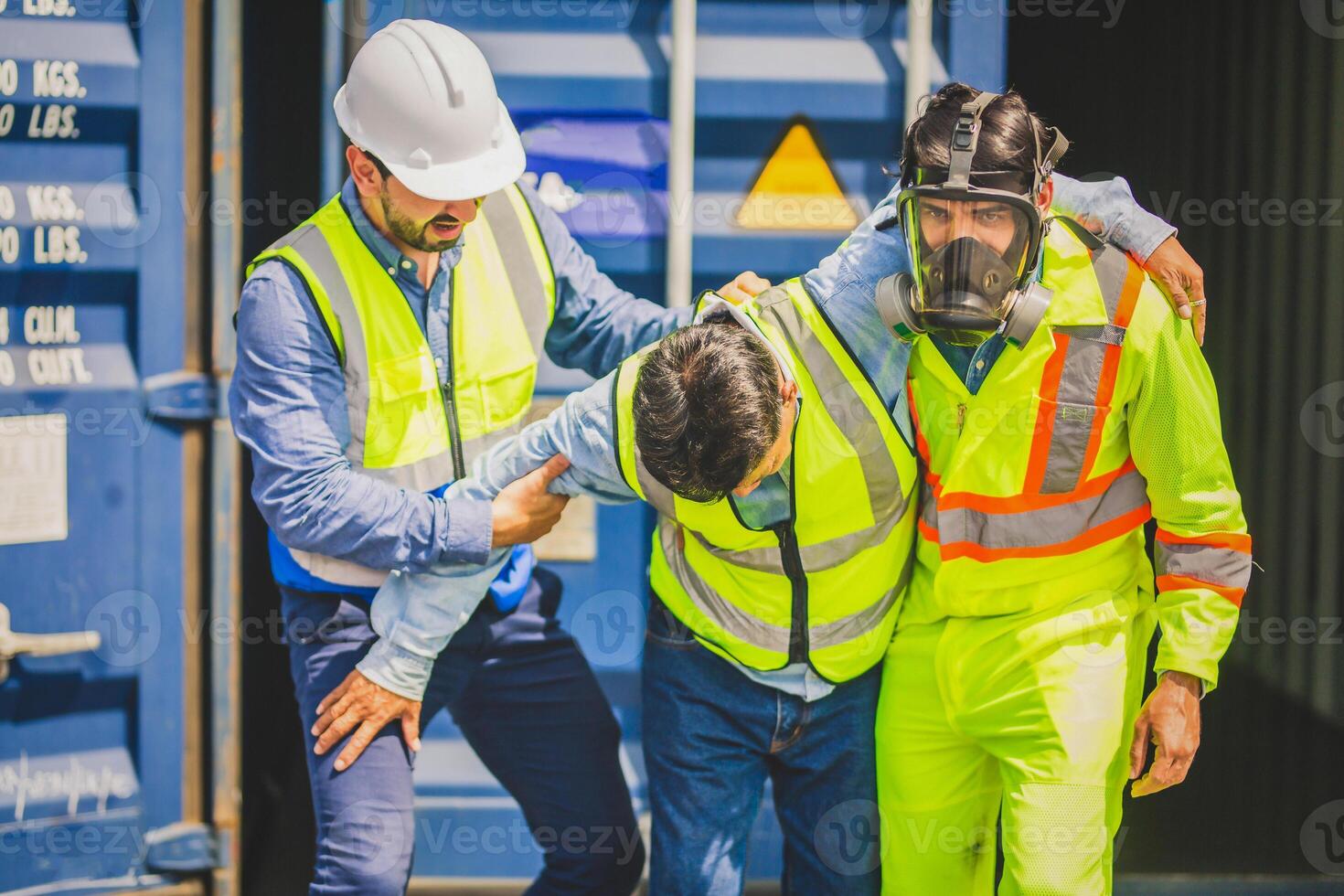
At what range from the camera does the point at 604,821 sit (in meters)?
2.64

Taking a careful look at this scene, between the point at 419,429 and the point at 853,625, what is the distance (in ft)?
3.06

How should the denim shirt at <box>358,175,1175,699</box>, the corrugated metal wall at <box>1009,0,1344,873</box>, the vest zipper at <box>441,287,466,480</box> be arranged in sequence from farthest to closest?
1. the corrugated metal wall at <box>1009,0,1344,873</box>
2. the vest zipper at <box>441,287,466,480</box>
3. the denim shirt at <box>358,175,1175,699</box>

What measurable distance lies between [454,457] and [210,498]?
2.46 feet

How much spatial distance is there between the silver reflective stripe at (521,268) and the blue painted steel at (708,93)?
0.26 metres

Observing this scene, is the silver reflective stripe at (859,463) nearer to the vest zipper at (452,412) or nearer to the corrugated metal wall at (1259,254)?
the vest zipper at (452,412)

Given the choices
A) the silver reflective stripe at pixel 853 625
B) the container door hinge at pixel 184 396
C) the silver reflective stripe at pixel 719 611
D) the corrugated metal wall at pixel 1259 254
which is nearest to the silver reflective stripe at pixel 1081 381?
the silver reflective stripe at pixel 853 625

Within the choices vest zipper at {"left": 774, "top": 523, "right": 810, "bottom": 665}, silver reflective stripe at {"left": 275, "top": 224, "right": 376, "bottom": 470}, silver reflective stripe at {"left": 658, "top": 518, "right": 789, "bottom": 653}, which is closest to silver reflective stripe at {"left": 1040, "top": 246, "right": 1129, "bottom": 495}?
vest zipper at {"left": 774, "top": 523, "right": 810, "bottom": 665}

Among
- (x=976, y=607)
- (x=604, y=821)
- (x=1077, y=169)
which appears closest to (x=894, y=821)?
(x=976, y=607)

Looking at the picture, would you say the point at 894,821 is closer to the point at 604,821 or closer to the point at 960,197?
the point at 604,821

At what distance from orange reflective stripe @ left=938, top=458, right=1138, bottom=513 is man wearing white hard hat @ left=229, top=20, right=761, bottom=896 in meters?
0.62

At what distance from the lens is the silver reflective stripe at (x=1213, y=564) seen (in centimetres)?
222

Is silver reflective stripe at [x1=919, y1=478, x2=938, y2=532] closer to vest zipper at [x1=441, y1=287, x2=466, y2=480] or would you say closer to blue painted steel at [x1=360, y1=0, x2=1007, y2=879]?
blue painted steel at [x1=360, y1=0, x2=1007, y2=879]

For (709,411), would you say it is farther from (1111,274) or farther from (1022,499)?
(1111,274)

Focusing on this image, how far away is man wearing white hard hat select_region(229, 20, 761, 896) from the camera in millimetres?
2438
